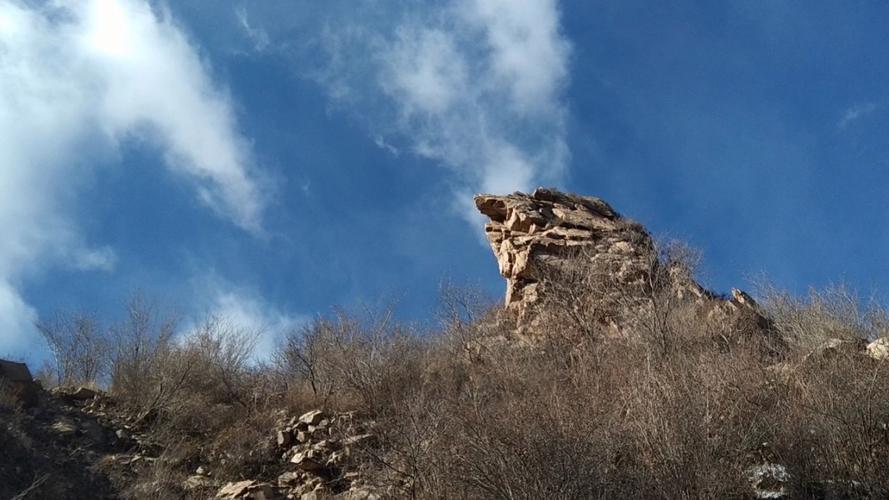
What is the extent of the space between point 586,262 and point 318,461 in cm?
942

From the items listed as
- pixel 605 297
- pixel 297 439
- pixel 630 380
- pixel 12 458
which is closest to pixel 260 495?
pixel 297 439

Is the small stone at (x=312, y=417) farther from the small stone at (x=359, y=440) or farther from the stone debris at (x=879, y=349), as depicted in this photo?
the stone debris at (x=879, y=349)

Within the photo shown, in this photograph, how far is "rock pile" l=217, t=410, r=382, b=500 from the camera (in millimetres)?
11953

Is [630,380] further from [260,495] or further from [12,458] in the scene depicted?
[12,458]

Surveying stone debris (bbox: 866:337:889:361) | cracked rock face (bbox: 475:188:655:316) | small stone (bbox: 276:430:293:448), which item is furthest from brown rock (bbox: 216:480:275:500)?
stone debris (bbox: 866:337:889:361)

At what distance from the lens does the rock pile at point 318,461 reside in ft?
39.2

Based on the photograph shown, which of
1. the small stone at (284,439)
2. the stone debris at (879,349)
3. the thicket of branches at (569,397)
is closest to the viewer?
the thicket of branches at (569,397)

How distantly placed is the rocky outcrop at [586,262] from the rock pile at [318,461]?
6.47 metres

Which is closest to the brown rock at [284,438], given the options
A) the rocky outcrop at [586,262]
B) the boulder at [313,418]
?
the boulder at [313,418]

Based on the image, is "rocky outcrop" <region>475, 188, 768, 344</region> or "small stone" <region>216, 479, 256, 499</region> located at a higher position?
"rocky outcrop" <region>475, 188, 768, 344</region>

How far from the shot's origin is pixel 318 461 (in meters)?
13.2

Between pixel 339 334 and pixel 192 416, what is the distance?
4.42 meters

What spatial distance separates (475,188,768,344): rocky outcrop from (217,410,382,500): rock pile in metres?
6.47

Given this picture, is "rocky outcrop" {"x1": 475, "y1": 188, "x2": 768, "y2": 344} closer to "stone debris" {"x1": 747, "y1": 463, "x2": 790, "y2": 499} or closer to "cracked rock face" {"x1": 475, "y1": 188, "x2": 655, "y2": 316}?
"cracked rock face" {"x1": 475, "y1": 188, "x2": 655, "y2": 316}
